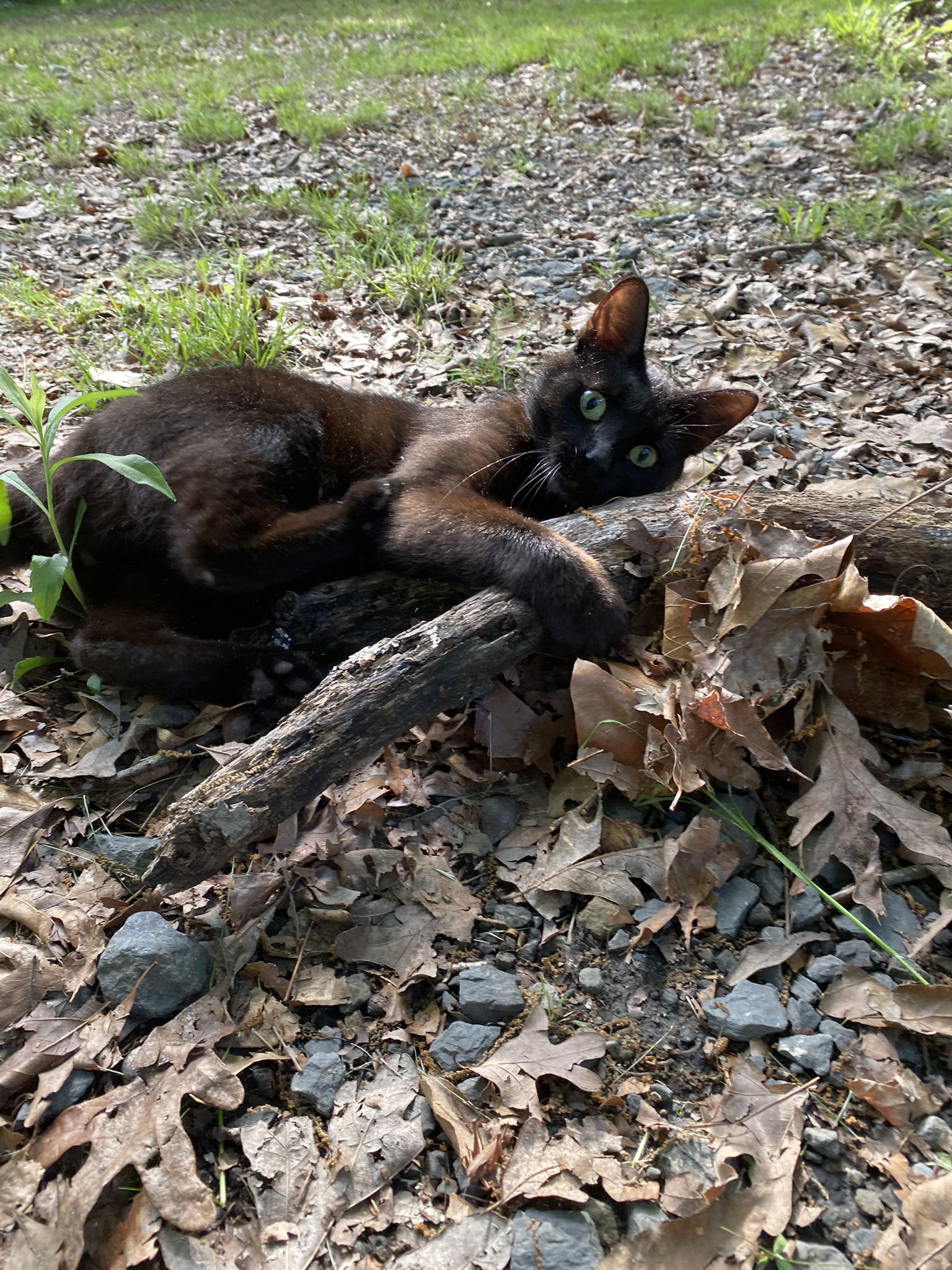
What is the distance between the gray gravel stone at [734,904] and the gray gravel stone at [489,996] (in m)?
0.49

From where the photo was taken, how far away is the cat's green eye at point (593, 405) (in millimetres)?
2908

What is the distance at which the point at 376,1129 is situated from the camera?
A: 156 cm

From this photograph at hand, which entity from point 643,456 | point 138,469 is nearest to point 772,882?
point 643,456

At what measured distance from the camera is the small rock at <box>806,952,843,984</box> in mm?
1757

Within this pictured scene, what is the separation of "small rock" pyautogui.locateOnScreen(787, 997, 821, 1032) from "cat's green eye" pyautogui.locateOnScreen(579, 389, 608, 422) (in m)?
1.95

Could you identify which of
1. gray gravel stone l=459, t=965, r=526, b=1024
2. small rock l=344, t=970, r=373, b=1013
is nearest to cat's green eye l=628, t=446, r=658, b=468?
gray gravel stone l=459, t=965, r=526, b=1024

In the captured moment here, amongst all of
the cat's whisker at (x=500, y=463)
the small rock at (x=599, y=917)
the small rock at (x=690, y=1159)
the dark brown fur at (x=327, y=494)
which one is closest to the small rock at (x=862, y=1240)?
the small rock at (x=690, y=1159)

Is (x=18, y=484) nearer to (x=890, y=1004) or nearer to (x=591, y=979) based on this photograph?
(x=591, y=979)

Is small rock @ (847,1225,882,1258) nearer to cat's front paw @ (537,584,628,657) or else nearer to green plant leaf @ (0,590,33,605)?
cat's front paw @ (537,584,628,657)

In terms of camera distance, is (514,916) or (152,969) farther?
(514,916)

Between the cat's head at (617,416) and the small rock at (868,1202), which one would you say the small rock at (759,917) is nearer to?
the small rock at (868,1202)

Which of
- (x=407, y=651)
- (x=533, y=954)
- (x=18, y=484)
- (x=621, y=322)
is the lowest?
(x=533, y=954)

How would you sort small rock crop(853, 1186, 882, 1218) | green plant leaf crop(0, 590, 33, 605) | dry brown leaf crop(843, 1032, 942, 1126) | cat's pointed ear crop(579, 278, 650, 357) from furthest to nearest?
cat's pointed ear crop(579, 278, 650, 357) < green plant leaf crop(0, 590, 33, 605) < dry brown leaf crop(843, 1032, 942, 1126) < small rock crop(853, 1186, 882, 1218)

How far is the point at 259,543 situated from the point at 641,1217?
6.61ft
